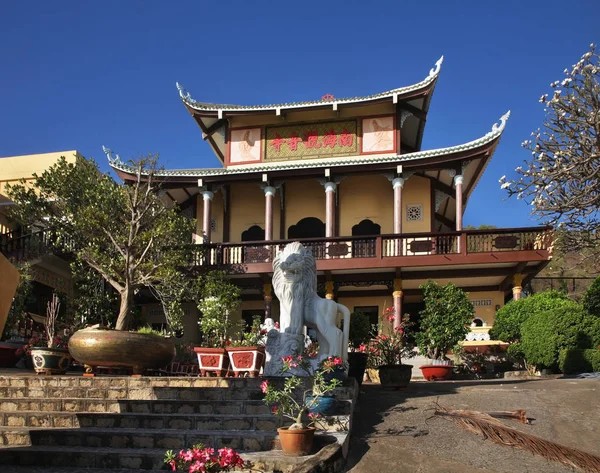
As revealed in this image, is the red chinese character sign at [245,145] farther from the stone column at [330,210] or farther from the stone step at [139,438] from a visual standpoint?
the stone step at [139,438]

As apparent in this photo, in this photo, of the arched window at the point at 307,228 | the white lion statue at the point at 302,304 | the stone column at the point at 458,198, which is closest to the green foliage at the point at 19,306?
the white lion statue at the point at 302,304

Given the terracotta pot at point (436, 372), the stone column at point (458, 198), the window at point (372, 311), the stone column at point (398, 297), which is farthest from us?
the window at point (372, 311)

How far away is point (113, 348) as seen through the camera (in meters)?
8.03

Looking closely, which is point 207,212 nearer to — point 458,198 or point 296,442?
point 458,198

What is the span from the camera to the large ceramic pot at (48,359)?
916 cm

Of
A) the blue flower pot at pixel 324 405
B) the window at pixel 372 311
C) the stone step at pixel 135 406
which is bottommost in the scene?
the stone step at pixel 135 406

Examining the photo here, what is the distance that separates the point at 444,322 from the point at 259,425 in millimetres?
8031

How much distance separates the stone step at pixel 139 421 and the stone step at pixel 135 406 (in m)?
0.21

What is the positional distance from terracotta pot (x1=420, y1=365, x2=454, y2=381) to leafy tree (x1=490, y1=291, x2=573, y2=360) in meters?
1.95

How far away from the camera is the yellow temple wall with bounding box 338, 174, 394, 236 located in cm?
2066

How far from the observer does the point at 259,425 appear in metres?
6.10

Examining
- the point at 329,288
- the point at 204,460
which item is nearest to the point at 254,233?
the point at 329,288

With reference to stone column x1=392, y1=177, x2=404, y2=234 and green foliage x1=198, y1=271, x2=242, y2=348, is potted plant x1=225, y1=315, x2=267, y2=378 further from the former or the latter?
stone column x1=392, y1=177, x2=404, y2=234

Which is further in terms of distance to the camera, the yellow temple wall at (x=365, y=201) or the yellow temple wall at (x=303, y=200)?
the yellow temple wall at (x=303, y=200)
